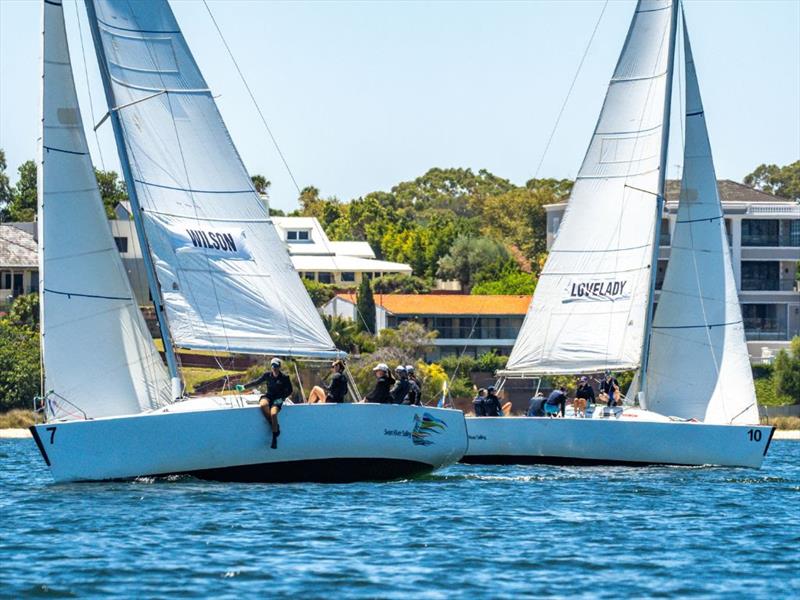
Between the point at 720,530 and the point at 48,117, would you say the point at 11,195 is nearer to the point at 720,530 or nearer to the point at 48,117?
the point at 48,117

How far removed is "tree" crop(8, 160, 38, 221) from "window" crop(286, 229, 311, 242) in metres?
14.3

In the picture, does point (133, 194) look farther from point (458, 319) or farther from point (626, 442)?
point (458, 319)

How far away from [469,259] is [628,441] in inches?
2288

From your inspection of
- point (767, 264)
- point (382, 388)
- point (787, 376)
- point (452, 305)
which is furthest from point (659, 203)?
point (767, 264)

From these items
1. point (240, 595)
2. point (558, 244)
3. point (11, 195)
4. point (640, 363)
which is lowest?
point (240, 595)

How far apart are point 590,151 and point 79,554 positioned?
1646cm

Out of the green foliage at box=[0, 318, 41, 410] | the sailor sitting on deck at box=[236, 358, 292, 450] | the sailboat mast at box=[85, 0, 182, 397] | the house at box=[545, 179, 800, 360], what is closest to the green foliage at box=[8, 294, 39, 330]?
the green foliage at box=[0, 318, 41, 410]

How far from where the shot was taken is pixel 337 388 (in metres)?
23.8

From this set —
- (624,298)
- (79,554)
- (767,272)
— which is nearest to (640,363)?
(624,298)

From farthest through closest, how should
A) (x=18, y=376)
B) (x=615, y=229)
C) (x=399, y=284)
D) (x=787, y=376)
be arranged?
(x=399, y=284)
(x=787, y=376)
(x=18, y=376)
(x=615, y=229)

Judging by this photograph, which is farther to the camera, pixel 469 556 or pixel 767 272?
pixel 767 272

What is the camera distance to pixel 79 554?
56.3ft

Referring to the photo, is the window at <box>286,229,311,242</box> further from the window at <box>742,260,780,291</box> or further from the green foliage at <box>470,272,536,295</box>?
the window at <box>742,260,780,291</box>

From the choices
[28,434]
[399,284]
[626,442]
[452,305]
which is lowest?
[28,434]
